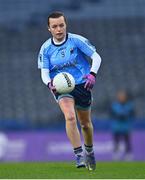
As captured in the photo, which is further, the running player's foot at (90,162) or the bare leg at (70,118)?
the running player's foot at (90,162)

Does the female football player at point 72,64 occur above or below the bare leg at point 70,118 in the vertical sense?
above

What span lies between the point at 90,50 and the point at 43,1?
57.1 ft

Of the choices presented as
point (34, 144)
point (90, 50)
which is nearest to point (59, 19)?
point (90, 50)

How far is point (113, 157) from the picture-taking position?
17.7 metres

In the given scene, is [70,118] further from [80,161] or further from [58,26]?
[58,26]

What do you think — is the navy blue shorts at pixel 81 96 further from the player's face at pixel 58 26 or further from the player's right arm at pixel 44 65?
the player's face at pixel 58 26

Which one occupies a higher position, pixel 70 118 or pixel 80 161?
pixel 70 118

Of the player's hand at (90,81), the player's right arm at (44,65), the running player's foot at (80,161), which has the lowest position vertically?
the running player's foot at (80,161)

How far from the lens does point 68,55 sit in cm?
862

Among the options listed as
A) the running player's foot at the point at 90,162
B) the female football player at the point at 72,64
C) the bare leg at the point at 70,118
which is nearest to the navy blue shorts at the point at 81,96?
the female football player at the point at 72,64

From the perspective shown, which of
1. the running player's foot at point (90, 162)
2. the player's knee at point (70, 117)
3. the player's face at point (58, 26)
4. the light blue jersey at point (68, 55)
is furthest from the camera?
the running player's foot at point (90, 162)

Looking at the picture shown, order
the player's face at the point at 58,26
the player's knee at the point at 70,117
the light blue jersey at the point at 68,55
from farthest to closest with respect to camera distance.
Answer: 1. the light blue jersey at the point at 68,55
2. the player's face at the point at 58,26
3. the player's knee at the point at 70,117

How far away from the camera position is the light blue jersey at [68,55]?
8609mm

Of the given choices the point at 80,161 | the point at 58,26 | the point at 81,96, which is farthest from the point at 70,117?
the point at 58,26
